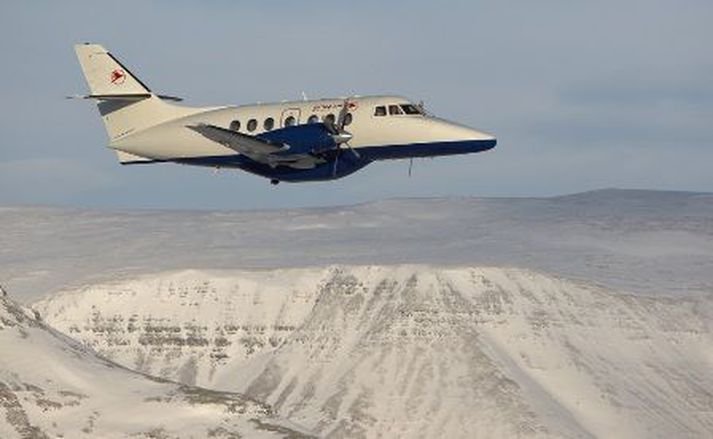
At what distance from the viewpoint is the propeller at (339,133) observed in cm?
14162

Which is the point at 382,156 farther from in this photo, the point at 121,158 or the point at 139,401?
the point at 139,401

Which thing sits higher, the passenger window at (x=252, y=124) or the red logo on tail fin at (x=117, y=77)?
the red logo on tail fin at (x=117, y=77)

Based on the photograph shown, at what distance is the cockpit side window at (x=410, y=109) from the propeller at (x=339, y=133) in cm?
416

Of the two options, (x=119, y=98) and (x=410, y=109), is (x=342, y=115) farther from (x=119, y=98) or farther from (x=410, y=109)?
(x=119, y=98)

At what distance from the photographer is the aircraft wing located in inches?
5536

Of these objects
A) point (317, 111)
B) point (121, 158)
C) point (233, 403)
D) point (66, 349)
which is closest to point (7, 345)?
point (66, 349)

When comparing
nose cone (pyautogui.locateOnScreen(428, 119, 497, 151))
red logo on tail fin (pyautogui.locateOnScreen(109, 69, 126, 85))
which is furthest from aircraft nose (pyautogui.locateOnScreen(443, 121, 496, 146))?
red logo on tail fin (pyautogui.locateOnScreen(109, 69, 126, 85))

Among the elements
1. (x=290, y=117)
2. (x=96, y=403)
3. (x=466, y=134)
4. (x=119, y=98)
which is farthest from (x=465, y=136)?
(x=96, y=403)

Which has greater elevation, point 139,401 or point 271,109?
point 271,109

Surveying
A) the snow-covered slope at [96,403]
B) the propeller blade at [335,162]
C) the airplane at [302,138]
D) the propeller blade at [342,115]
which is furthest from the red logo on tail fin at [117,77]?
the snow-covered slope at [96,403]

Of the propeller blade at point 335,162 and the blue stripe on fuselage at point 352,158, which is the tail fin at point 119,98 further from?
the propeller blade at point 335,162

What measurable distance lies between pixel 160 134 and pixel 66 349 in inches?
1327

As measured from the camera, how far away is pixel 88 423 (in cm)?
16175

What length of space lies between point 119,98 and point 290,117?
14.1 metres
